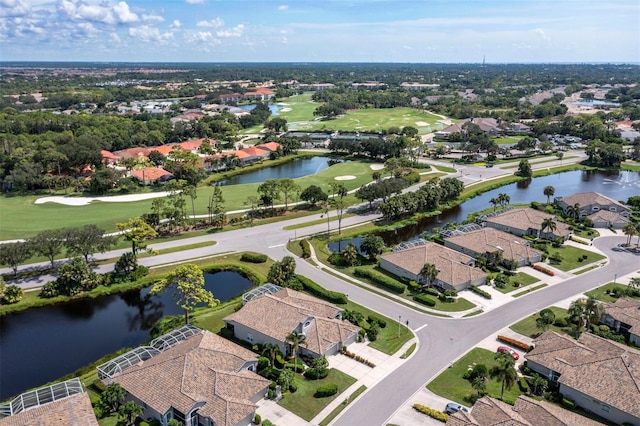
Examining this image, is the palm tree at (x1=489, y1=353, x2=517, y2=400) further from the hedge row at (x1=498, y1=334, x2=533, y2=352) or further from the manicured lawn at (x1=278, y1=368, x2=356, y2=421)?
the manicured lawn at (x1=278, y1=368, x2=356, y2=421)

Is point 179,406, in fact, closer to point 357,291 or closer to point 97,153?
point 357,291

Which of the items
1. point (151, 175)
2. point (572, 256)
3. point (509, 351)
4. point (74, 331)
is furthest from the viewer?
point (151, 175)

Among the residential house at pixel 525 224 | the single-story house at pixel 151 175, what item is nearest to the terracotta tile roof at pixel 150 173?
the single-story house at pixel 151 175

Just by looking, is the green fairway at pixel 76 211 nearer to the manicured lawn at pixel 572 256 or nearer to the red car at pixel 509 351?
the manicured lawn at pixel 572 256

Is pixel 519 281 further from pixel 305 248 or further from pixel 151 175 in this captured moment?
pixel 151 175

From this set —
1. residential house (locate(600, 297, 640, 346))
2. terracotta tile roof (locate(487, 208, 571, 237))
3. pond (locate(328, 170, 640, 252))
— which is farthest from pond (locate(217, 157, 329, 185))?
residential house (locate(600, 297, 640, 346))

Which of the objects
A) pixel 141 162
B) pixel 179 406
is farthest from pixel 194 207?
pixel 179 406

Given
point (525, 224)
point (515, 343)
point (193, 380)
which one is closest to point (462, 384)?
point (515, 343)
